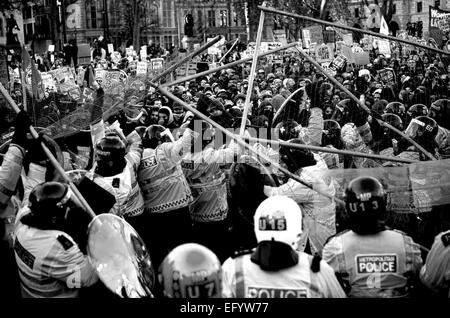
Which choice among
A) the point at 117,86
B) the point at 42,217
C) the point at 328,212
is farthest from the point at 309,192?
the point at 117,86

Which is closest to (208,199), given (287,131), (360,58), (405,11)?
(287,131)

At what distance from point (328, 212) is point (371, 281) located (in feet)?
7.63

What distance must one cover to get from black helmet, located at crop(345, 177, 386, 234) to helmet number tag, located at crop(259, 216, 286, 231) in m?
0.77

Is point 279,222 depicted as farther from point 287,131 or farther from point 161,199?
point 287,131

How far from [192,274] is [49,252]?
5.62 ft

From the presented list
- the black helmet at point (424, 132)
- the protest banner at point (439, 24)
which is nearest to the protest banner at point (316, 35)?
the protest banner at point (439, 24)

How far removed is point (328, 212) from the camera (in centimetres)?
691

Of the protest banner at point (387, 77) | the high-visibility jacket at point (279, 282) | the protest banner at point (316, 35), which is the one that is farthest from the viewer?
the protest banner at point (387, 77)

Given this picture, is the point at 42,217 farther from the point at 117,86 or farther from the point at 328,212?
the point at 117,86

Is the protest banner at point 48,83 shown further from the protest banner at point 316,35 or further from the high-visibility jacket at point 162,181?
the high-visibility jacket at point 162,181

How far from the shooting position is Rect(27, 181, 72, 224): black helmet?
16.6ft

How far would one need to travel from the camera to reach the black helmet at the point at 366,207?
4.69 metres

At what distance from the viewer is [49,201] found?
507cm

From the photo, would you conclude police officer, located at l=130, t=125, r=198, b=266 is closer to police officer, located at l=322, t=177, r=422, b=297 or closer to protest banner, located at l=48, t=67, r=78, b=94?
police officer, located at l=322, t=177, r=422, b=297
